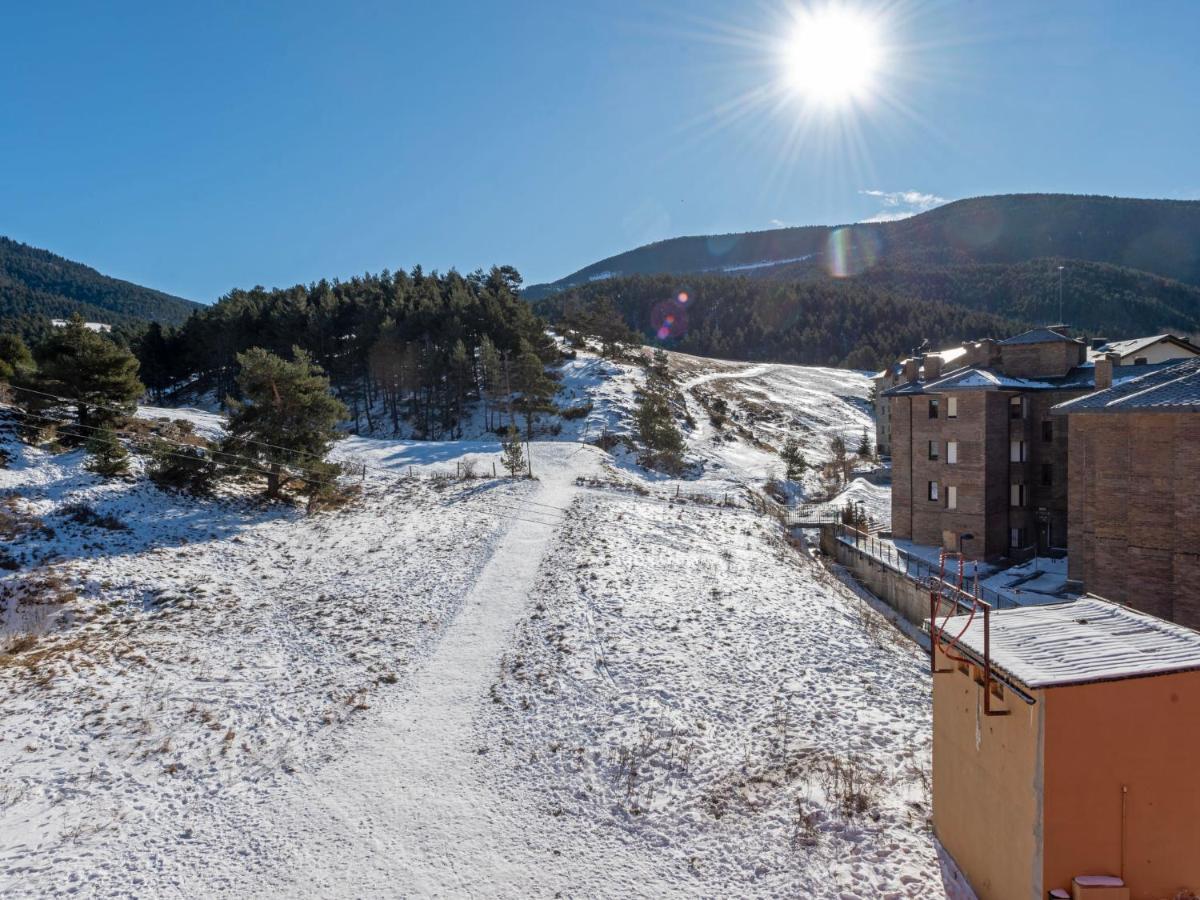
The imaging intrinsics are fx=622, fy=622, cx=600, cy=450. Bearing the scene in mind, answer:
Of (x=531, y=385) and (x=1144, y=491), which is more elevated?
(x=531, y=385)

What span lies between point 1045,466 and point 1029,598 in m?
9.80

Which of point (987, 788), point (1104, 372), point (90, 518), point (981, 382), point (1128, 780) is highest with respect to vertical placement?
point (1104, 372)

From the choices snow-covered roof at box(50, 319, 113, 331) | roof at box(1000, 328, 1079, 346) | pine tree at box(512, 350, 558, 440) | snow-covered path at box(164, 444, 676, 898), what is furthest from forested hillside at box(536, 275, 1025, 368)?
snow-covered path at box(164, 444, 676, 898)

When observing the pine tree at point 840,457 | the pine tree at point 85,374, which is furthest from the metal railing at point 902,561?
the pine tree at point 85,374

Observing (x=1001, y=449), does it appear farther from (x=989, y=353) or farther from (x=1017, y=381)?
(x=989, y=353)

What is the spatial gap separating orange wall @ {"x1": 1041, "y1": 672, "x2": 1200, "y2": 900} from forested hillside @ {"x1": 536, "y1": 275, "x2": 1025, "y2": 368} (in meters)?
122

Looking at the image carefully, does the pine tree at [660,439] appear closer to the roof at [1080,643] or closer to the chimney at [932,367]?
the chimney at [932,367]

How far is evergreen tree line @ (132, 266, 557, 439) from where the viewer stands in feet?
191

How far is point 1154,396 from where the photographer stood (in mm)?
22203

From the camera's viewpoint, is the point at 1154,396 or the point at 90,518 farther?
the point at 1154,396

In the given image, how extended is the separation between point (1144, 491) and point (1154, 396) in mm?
3443

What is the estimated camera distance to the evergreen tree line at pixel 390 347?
58.1 metres

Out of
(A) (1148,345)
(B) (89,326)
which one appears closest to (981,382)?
(A) (1148,345)

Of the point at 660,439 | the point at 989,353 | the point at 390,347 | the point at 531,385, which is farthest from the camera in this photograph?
the point at 390,347
